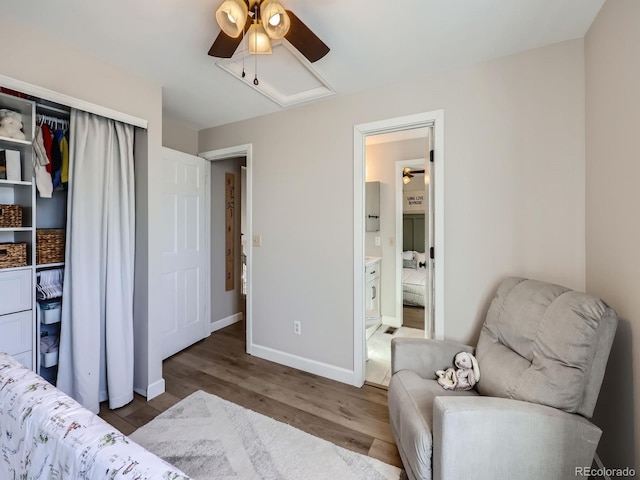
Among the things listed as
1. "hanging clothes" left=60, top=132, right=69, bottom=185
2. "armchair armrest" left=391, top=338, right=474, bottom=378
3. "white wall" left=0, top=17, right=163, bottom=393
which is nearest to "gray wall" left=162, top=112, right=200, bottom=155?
"white wall" left=0, top=17, right=163, bottom=393

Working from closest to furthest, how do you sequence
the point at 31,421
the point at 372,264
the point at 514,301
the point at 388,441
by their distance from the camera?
1. the point at 31,421
2. the point at 514,301
3. the point at 388,441
4. the point at 372,264

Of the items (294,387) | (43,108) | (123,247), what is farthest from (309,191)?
(43,108)

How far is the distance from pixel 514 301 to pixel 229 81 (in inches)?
96.3

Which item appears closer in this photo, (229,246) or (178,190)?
(178,190)

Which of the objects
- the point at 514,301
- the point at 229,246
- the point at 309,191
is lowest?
the point at 514,301

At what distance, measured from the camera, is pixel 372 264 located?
10.8ft

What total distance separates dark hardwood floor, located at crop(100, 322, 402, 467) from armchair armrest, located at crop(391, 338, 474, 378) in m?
0.48

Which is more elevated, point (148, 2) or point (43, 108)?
point (148, 2)

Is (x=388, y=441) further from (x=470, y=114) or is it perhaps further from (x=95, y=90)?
(x=95, y=90)

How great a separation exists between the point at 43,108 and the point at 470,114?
2.85 metres

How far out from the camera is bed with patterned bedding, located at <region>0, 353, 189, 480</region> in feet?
2.20

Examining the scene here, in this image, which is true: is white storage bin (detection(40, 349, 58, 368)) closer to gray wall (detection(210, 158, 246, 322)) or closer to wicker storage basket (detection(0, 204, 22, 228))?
wicker storage basket (detection(0, 204, 22, 228))

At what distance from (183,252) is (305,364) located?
5.57 ft

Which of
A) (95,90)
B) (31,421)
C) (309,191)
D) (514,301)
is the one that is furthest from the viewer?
(309,191)
